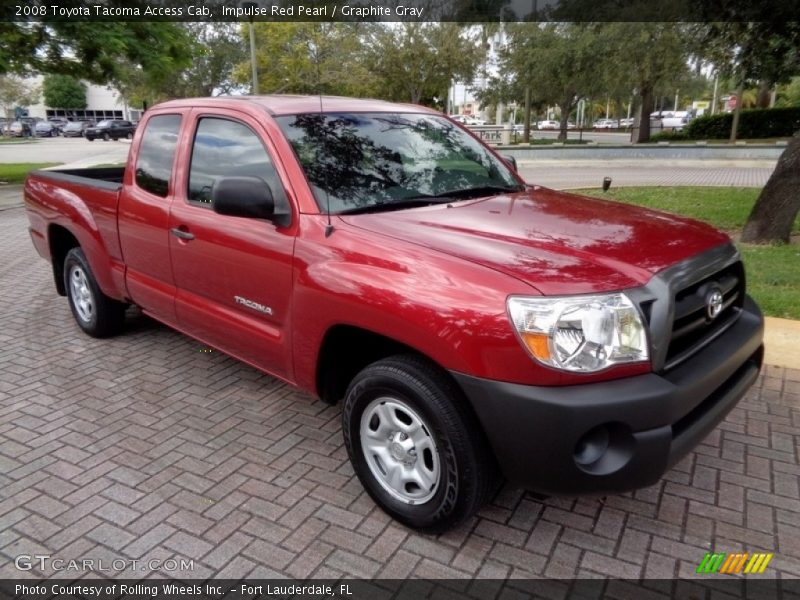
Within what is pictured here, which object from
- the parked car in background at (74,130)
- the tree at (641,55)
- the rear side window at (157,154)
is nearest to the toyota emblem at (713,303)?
the rear side window at (157,154)

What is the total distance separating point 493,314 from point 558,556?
1.12 metres

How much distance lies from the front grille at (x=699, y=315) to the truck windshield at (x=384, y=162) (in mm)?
1325

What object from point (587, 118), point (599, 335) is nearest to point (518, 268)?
point (599, 335)

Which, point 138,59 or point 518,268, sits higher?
point 138,59

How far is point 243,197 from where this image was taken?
2.94 meters

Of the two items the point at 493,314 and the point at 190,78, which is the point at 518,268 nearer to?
the point at 493,314

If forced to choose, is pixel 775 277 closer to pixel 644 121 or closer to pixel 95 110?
pixel 644 121

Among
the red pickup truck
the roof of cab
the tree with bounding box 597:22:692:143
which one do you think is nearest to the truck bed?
the red pickup truck

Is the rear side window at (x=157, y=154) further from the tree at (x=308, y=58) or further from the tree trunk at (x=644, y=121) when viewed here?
the tree trunk at (x=644, y=121)

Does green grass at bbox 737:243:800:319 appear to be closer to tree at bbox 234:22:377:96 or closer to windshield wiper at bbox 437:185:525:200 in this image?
windshield wiper at bbox 437:185:525:200

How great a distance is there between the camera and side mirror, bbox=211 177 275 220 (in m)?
2.93

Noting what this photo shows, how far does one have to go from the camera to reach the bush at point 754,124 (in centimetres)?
2977

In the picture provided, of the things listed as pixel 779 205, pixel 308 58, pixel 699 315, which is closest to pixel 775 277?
pixel 779 205

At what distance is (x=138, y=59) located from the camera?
15742 mm
